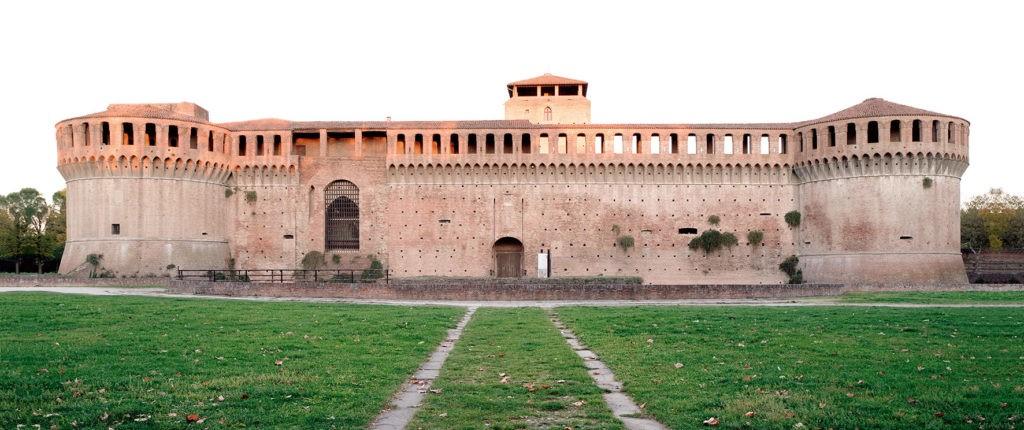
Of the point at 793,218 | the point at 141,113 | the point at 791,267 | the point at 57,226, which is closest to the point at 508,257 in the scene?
the point at 791,267

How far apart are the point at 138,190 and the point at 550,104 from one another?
23923mm

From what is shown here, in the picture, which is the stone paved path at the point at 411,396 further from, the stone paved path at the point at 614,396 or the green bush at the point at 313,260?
the green bush at the point at 313,260

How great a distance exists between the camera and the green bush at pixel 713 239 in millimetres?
42062

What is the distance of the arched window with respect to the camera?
4316cm

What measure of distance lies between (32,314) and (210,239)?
87.9 feet

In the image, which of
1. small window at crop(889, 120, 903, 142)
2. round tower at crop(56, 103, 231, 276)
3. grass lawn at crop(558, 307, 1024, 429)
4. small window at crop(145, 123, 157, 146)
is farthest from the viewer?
small window at crop(145, 123, 157, 146)

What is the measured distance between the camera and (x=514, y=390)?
8117 mm

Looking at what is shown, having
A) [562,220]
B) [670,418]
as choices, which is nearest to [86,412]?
[670,418]

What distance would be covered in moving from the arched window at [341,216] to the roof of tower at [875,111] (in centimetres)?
2364

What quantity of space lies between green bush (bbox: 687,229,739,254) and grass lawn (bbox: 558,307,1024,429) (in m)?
25.8

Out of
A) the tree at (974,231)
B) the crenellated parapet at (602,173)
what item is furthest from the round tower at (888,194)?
the tree at (974,231)

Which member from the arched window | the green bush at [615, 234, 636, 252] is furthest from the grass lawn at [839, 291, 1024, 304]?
the arched window

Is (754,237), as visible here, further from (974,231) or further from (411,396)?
(411,396)

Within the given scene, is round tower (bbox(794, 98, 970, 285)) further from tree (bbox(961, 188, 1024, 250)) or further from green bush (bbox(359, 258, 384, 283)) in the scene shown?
tree (bbox(961, 188, 1024, 250))
